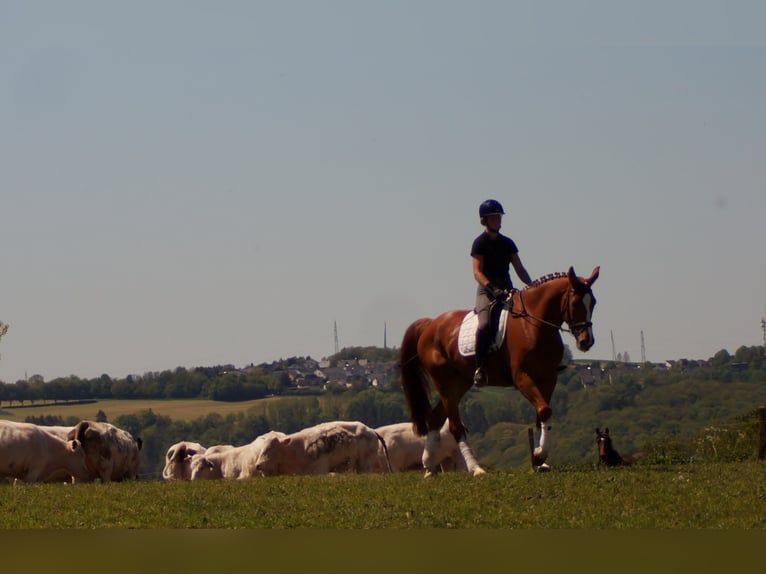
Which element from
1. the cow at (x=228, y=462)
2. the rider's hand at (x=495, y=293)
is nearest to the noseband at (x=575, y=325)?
the rider's hand at (x=495, y=293)

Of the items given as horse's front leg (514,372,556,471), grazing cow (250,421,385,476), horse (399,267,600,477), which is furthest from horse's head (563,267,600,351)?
grazing cow (250,421,385,476)

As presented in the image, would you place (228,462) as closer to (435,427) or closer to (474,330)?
(435,427)

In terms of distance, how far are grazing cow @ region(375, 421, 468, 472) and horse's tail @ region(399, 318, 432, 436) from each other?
1187 centimetres

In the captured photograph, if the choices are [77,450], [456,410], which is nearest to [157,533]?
[456,410]

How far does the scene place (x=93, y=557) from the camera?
14727 millimetres

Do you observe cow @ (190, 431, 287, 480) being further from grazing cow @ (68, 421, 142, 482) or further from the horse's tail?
the horse's tail

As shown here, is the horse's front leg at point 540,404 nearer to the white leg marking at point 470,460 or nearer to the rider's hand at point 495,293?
the white leg marking at point 470,460

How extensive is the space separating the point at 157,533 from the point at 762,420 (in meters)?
17.6

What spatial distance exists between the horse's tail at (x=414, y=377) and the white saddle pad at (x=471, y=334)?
1541 mm

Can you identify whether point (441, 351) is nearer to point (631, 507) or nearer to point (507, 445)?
point (631, 507)

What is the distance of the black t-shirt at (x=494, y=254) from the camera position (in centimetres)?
2361

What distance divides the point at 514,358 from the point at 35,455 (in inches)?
494

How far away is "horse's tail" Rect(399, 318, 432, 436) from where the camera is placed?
25.0 meters

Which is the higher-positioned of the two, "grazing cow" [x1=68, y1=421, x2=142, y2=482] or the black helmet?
the black helmet
